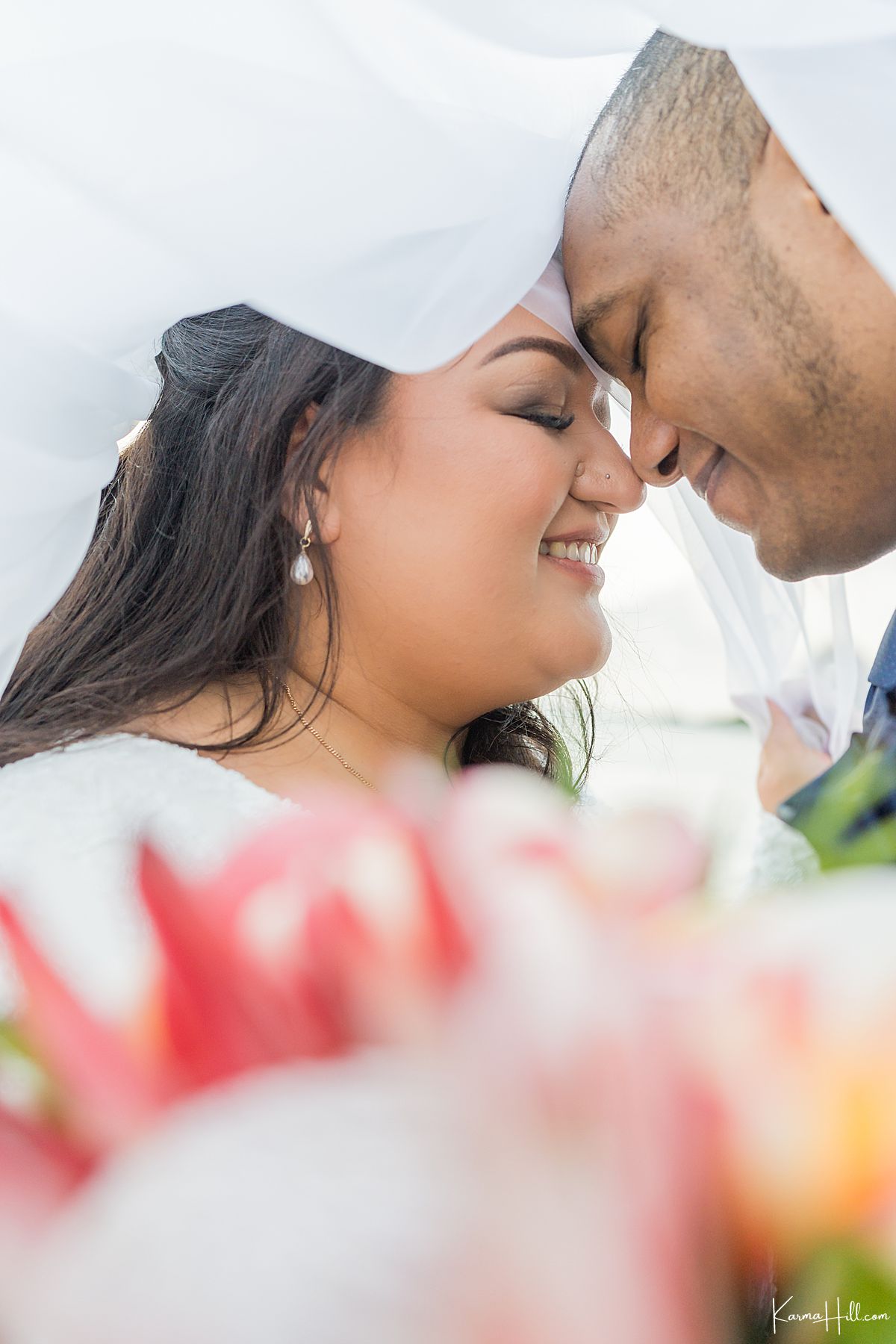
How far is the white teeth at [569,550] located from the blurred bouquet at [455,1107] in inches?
54.8

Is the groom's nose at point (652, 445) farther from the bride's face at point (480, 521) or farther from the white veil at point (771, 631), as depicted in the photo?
the white veil at point (771, 631)

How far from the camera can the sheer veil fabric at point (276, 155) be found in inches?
42.5

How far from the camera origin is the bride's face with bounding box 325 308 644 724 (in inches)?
63.0

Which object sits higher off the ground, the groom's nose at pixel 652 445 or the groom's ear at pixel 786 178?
the groom's ear at pixel 786 178

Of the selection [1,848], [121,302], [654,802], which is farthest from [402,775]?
[1,848]

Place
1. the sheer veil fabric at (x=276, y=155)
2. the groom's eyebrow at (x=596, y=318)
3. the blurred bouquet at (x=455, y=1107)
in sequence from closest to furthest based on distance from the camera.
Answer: the blurred bouquet at (x=455, y=1107) → the sheer veil fabric at (x=276, y=155) → the groom's eyebrow at (x=596, y=318)

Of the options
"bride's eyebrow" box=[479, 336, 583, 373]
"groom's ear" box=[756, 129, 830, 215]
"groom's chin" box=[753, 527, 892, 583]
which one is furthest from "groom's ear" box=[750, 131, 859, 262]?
"groom's chin" box=[753, 527, 892, 583]

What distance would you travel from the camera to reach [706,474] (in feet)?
5.61

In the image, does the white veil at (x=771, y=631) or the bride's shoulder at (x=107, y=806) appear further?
the white veil at (x=771, y=631)

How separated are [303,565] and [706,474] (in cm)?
58

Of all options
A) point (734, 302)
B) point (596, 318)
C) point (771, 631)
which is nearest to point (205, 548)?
point (596, 318)

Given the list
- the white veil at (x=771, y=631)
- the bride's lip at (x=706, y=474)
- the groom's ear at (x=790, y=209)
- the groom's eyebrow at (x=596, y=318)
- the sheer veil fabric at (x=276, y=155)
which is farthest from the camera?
the white veil at (x=771, y=631)

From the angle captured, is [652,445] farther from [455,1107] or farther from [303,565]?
[455,1107]

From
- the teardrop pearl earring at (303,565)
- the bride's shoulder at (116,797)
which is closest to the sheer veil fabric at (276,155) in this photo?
the bride's shoulder at (116,797)
